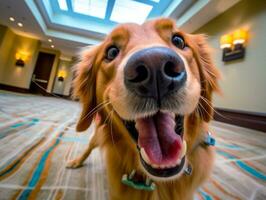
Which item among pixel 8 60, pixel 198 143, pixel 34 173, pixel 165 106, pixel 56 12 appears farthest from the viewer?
pixel 8 60

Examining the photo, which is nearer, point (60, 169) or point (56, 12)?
point (60, 169)

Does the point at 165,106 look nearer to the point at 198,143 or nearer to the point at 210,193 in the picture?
the point at 198,143

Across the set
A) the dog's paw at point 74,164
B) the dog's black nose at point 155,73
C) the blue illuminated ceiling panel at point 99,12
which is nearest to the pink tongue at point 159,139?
the dog's black nose at point 155,73

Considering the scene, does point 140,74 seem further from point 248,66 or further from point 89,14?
point 89,14

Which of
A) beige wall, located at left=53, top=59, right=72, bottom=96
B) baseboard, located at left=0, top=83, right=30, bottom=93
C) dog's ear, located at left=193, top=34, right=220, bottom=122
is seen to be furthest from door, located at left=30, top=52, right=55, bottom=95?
dog's ear, located at left=193, top=34, right=220, bottom=122

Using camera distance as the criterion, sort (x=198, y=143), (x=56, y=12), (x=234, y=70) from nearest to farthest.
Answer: (x=198, y=143) → (x=234, y=70) → (x=56, y=12)

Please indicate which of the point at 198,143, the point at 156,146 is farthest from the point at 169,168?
the point at 198,143

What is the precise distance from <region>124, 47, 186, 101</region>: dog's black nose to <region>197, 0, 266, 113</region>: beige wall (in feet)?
9.28

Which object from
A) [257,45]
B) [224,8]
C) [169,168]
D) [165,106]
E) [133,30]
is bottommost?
[169,168]

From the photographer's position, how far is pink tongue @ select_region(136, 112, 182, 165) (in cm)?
56

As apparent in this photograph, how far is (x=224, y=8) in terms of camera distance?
3604 millimetres

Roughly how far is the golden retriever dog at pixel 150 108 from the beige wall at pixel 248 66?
235 cm

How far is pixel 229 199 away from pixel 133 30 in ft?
3.20

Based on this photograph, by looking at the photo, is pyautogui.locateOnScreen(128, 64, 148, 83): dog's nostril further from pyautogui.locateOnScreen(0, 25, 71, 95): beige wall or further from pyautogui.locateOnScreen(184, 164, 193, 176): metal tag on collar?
pyautogui.locateOnScreen(0, 25, 71, 95): beige wall
